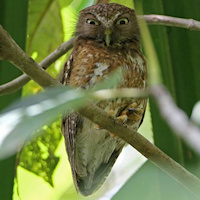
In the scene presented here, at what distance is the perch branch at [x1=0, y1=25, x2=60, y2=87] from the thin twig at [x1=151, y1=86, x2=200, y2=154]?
0.21 meters

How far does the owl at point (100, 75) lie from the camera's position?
6.68 ft

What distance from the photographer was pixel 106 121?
3.63 ft

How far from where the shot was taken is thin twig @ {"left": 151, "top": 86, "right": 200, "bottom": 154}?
2.17ft

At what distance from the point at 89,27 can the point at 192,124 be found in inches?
65.1

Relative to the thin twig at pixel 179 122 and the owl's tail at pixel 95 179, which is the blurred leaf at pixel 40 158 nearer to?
the owl's tail at pixel 95 179

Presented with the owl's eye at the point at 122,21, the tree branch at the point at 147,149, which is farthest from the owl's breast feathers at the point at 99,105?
the tree branch at the point at 147,149

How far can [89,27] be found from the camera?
234cm

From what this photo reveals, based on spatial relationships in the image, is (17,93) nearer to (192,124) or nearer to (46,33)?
(46,33)

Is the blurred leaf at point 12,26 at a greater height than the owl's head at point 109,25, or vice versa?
the blurred leaf at point 12,26

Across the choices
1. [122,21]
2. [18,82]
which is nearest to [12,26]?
[18,82]

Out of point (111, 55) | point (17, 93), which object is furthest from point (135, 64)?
point (17, 93)

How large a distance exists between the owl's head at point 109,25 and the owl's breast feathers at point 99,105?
4 cm

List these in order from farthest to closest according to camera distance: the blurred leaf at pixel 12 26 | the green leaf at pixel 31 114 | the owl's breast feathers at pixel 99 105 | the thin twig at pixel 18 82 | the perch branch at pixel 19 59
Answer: the owl's breast feathers at pixel 99 105
the blurred leaf at pixel 12 26
the thin twig at pixel 18 82
the perch branch at pixel 19 59
the green leaf at pixel 31 114

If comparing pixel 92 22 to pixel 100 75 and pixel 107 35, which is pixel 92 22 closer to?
pixel 107 35
